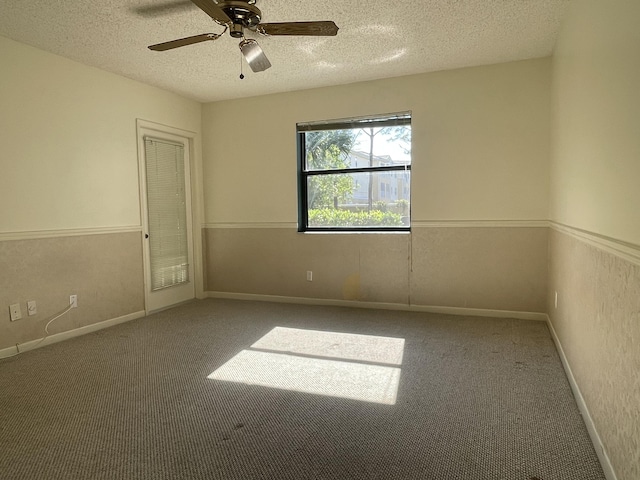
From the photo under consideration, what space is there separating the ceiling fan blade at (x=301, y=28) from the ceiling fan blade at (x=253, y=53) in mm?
177

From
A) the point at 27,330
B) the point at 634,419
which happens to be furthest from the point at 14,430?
the point at 634,419

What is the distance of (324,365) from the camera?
275cm

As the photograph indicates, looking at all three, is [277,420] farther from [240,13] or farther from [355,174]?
[355,174]

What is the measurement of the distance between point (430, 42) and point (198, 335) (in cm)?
317

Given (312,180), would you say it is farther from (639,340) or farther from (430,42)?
(639,340)

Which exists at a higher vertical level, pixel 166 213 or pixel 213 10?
pixel 213 10

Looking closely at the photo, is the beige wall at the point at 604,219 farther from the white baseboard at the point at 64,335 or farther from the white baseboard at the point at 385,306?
the white baseboard at the point at 64,335

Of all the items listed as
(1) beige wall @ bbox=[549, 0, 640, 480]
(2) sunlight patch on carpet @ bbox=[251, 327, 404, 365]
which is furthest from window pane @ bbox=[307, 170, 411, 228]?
(1) beige wall @ bbox=[549, 0, 640, 480]

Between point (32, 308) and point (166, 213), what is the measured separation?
168 centimetres

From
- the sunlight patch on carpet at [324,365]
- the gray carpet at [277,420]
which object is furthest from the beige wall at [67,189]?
the sunlight patch on carpet at [324,365]

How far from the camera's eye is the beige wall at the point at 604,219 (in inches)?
53.4

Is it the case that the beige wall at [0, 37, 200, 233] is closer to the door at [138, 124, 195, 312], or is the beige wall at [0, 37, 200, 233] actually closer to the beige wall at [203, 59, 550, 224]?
the door at [138, 124, 195, 312]

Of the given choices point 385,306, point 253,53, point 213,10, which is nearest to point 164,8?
point 253,53

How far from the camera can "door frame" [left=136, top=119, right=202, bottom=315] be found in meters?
4.12
